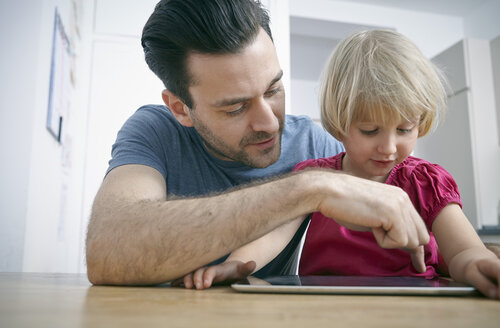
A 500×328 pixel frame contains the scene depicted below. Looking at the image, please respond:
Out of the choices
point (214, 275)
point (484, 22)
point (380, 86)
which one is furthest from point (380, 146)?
point (484, 22)

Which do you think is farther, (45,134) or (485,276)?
(45,134)

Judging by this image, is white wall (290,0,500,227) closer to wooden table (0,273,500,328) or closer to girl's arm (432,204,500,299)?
girl's arm (432,204,500,299)

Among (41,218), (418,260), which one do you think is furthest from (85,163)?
(418,260)

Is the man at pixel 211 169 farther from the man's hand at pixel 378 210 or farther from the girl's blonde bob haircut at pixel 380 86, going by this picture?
the girl's blonde bob haircut at pixel 380 86

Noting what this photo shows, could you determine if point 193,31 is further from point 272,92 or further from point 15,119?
point 15,119

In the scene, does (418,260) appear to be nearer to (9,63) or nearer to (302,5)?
(9,63)

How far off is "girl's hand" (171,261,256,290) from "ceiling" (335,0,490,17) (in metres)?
4.50

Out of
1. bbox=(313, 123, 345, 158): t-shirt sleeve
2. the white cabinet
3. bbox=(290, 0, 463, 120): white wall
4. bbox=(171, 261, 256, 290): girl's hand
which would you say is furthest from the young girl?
bbox=(290, 0, 463, 120): white wall

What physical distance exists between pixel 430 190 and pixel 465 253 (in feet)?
0.93

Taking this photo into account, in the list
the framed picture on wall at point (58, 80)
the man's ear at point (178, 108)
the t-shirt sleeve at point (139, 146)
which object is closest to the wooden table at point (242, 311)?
the t-shirt sleeve at point (139, 146)

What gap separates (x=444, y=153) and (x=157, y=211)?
346 cm

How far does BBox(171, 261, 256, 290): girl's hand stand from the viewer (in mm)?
721

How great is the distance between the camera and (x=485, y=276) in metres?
0.63

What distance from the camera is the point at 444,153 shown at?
3732 mm
